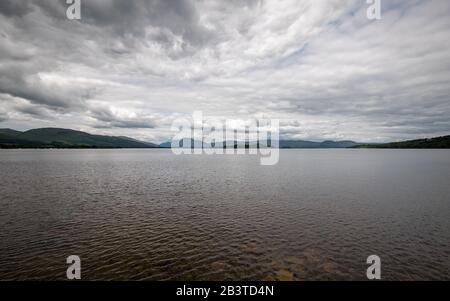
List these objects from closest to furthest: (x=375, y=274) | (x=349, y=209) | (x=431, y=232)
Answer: (x=375, y=274) < (x=431, y=232) < (x=349, y=209)

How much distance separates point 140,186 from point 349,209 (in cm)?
4717

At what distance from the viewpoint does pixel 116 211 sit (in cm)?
3647

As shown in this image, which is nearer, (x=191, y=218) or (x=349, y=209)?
(x=191, y=218)

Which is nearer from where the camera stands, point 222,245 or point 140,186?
point 222,245

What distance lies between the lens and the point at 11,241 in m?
24.8

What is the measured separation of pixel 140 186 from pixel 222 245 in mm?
40109

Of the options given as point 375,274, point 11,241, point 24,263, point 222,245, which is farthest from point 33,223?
point 375,274

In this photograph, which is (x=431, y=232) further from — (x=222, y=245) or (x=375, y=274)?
(x=222, y=245)
